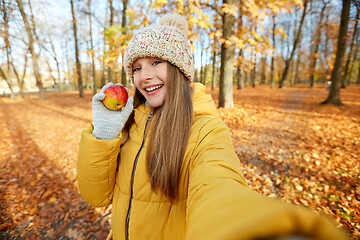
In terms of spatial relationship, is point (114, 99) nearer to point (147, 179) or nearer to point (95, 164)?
point (95, 164)

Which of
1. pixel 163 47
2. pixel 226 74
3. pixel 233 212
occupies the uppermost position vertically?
pixel 226 74

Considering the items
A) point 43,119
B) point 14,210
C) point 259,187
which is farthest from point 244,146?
point 43,119

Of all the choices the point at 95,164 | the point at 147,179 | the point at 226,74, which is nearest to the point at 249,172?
the point at 147,179

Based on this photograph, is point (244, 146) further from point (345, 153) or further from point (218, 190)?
point (218, 190)

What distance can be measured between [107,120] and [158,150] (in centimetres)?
52

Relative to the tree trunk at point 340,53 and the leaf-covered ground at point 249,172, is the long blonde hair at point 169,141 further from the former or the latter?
the tree trunk at point 340,53

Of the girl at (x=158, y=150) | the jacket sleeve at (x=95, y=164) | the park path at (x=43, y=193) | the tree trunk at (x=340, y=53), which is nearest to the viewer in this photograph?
the girl at (x=158, y=150)

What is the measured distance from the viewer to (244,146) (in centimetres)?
523

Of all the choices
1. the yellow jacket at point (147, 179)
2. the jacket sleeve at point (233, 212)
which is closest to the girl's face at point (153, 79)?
the yellow jacket at point (147, 179)

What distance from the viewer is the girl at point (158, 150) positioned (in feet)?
3.89

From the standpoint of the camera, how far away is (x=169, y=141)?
132cm

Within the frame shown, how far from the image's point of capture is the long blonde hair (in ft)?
4.17

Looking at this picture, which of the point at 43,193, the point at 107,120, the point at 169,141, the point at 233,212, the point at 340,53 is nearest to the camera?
the point at 233,212

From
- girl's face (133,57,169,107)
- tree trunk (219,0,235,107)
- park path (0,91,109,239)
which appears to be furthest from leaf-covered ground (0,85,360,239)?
girl's face (133,57,169,107)
